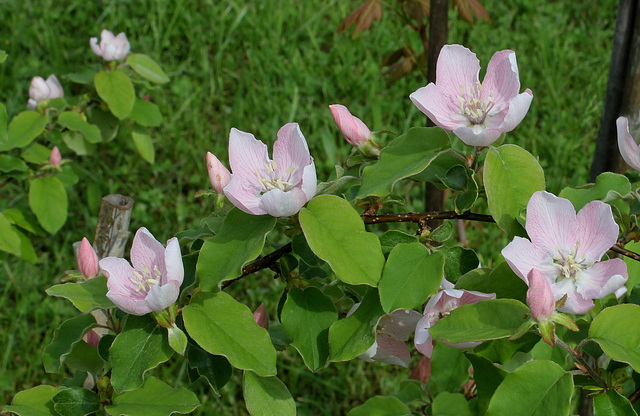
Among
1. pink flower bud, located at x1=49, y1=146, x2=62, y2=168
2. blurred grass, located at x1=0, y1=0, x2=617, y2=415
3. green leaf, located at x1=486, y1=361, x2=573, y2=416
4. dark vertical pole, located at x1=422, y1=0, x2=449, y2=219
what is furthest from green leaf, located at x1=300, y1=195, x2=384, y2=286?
blurred grass, located at x1=0, y1=0, x2=617, y2=415

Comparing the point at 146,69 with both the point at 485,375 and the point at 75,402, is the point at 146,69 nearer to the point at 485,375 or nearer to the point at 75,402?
the point at 75,402

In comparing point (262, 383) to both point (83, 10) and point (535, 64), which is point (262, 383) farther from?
point (83, 10)

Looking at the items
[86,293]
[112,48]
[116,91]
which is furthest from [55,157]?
[86,293]

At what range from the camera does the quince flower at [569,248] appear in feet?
3.26

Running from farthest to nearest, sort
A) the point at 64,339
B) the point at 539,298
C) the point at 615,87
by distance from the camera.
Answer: the point at 615,87 → the point at 64,339 → the point at 539,298

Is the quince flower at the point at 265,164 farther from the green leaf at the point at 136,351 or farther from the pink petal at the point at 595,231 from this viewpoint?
the pink petal at the point at 595,231

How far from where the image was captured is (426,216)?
3.84ft

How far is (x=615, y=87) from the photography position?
1.82m

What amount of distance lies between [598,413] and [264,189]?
58 centimetres

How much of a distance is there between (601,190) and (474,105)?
0.23m

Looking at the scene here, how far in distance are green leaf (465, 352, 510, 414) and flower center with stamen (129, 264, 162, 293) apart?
0.49 metres

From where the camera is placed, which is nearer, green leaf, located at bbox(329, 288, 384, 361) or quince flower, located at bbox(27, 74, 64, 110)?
green leaf, located at bbox(329, 288, 384, 361)

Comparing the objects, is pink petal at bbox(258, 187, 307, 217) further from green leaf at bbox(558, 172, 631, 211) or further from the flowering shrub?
green leaf at bbox(558, 172, 631, 211)

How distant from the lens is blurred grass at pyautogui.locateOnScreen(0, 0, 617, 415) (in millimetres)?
2939
